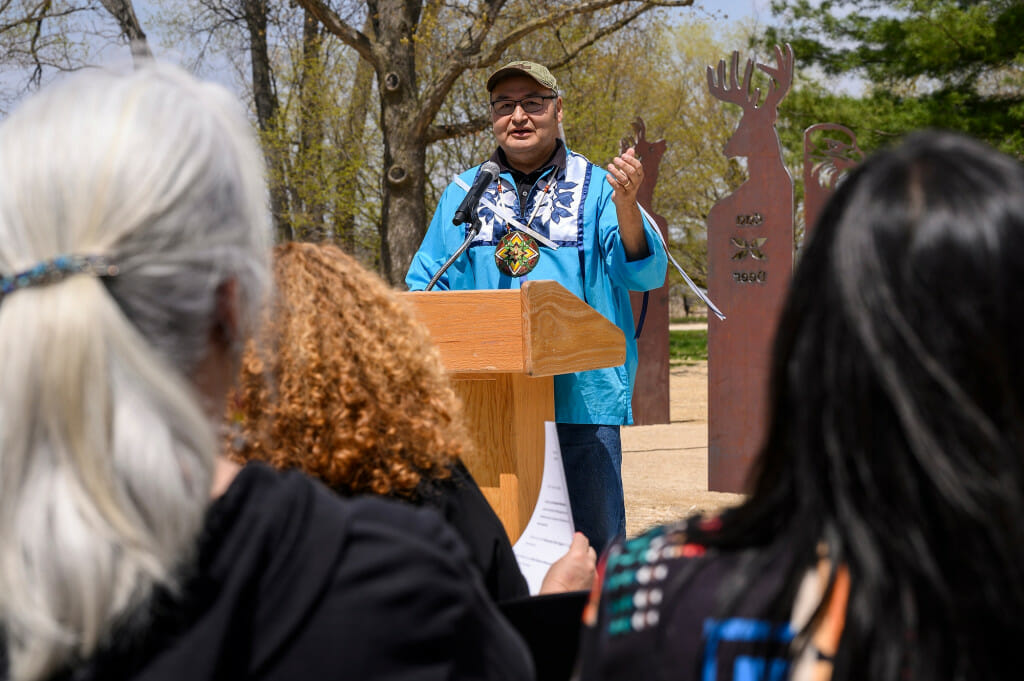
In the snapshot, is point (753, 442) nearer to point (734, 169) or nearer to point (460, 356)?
point (460, 356)

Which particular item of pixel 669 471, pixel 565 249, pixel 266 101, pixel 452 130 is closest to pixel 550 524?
pixel 565 249

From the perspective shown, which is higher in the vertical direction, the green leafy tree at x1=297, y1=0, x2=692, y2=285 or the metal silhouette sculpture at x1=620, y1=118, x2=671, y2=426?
the green leafy tree at x1=297, y1=0, x2=692, y2=285

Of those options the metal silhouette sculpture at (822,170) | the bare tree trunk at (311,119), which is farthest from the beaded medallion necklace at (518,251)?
the bare tree trunk at (311,119)

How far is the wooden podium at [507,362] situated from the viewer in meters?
2.57

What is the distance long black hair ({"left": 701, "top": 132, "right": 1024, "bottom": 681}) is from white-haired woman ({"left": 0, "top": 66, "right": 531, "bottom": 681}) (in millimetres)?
444

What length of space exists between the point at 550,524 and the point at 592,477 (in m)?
1.36

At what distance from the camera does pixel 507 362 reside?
258cm

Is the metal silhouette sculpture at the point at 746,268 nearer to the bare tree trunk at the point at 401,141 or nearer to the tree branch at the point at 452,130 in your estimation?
the bare tree trunk at the point at 401,141

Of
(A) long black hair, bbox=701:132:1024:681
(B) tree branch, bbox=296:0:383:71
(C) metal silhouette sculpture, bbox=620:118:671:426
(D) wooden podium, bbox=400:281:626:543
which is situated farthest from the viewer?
(B) tree branch, bbox=296:0:383:71

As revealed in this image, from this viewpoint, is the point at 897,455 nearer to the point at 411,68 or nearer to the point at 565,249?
the point at 565,249

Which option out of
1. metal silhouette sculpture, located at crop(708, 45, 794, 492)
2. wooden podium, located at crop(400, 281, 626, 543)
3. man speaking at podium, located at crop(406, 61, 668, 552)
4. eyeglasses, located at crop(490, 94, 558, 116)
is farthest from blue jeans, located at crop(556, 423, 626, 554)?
metal silhouette sculpture, located at crop(708, 45, 794, 492)

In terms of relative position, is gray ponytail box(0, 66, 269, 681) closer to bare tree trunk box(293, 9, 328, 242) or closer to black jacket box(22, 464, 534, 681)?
black jacket box(22, 464, 534, 681)

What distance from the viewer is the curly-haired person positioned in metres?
1.54

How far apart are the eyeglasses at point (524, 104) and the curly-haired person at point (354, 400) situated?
7.08ft
